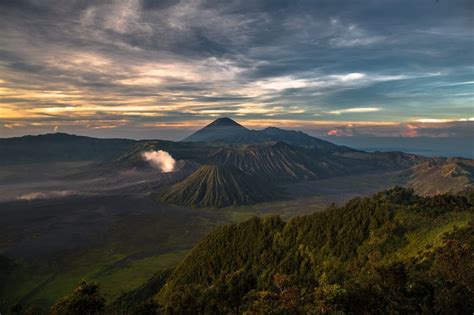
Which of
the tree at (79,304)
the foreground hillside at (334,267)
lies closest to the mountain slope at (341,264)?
the foreground hillside at (334,267)

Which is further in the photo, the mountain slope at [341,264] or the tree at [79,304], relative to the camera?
the tree at [79,304]

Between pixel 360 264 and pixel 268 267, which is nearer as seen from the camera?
pixel 360 264

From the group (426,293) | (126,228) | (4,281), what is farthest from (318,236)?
(126,228)

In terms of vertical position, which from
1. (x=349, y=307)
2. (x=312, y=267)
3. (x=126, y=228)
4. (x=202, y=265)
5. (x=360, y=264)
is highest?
(x=349, y=307)

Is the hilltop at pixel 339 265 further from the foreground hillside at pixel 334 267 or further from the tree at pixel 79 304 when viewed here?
the tree at pixel 79 304

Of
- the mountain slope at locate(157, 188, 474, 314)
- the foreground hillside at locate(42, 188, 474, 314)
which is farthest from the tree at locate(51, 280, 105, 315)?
the mountain slope at locate(157, 188, 474, 314)

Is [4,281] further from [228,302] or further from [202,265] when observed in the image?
[228,302]

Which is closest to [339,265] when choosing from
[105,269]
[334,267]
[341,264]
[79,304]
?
[341,264]
